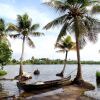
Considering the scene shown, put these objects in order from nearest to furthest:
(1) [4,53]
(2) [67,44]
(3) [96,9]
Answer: (3) [96,9], (1) [4,53], (2) [67,44]

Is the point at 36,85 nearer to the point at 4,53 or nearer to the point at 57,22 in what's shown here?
the point at 57,22

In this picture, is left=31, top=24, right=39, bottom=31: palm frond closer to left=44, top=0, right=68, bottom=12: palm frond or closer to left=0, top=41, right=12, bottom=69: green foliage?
left=0, top=41, right=12, bottom=69: green foliage

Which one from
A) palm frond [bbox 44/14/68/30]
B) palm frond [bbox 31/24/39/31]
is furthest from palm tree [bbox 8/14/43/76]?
palm frond [bbox 44/14/68/30]

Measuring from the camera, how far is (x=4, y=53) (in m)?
46.1

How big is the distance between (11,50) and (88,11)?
2173 cm

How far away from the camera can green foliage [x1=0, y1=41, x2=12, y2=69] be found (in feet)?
148

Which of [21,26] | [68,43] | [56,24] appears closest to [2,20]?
[21,26]

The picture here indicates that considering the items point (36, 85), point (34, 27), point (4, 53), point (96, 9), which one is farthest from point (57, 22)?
point (4, 53)

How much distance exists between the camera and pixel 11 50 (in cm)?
4744

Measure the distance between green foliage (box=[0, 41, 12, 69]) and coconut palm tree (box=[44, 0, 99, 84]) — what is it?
16.5m

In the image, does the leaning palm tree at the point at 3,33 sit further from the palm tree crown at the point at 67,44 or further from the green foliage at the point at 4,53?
the palm tree crown at the point at 67,44

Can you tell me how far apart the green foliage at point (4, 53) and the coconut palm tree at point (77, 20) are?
1645 centimetres

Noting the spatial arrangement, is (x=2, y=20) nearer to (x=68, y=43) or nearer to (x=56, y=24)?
(x=68, y=43)

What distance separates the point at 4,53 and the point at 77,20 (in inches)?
811
